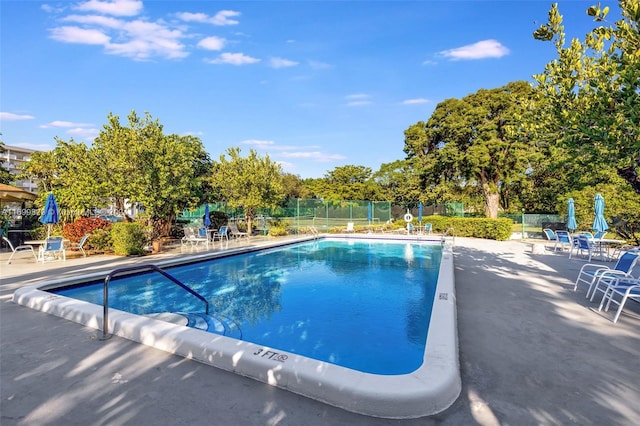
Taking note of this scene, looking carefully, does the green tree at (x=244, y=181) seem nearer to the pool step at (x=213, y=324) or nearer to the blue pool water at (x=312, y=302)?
the blue pool water at (x=312, y=302)

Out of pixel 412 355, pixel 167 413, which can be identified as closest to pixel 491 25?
pixel 412 355

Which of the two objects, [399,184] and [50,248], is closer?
[50,248]

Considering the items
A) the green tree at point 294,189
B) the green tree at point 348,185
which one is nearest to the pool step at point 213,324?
the green tree at point 348,185

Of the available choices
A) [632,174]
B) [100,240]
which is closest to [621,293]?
[632,174]

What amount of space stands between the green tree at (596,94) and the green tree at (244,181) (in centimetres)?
1293

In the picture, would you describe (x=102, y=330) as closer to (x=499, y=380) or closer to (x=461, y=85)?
(x=499, y=380)

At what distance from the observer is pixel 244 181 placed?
1644 cm

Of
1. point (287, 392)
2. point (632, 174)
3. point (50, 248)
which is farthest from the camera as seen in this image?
point (50, 248)

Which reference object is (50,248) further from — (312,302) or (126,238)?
(312,302)

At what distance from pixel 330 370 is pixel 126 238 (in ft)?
31.5

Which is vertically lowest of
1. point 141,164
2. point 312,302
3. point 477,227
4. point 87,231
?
point 312,302

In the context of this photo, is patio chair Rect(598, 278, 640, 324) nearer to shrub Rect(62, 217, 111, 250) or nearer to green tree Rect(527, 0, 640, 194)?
green tree Rect(527, 0, 640, 194)

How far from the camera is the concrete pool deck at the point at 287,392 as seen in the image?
2.29m

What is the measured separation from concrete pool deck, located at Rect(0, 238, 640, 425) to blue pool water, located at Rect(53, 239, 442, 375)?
112 cm
